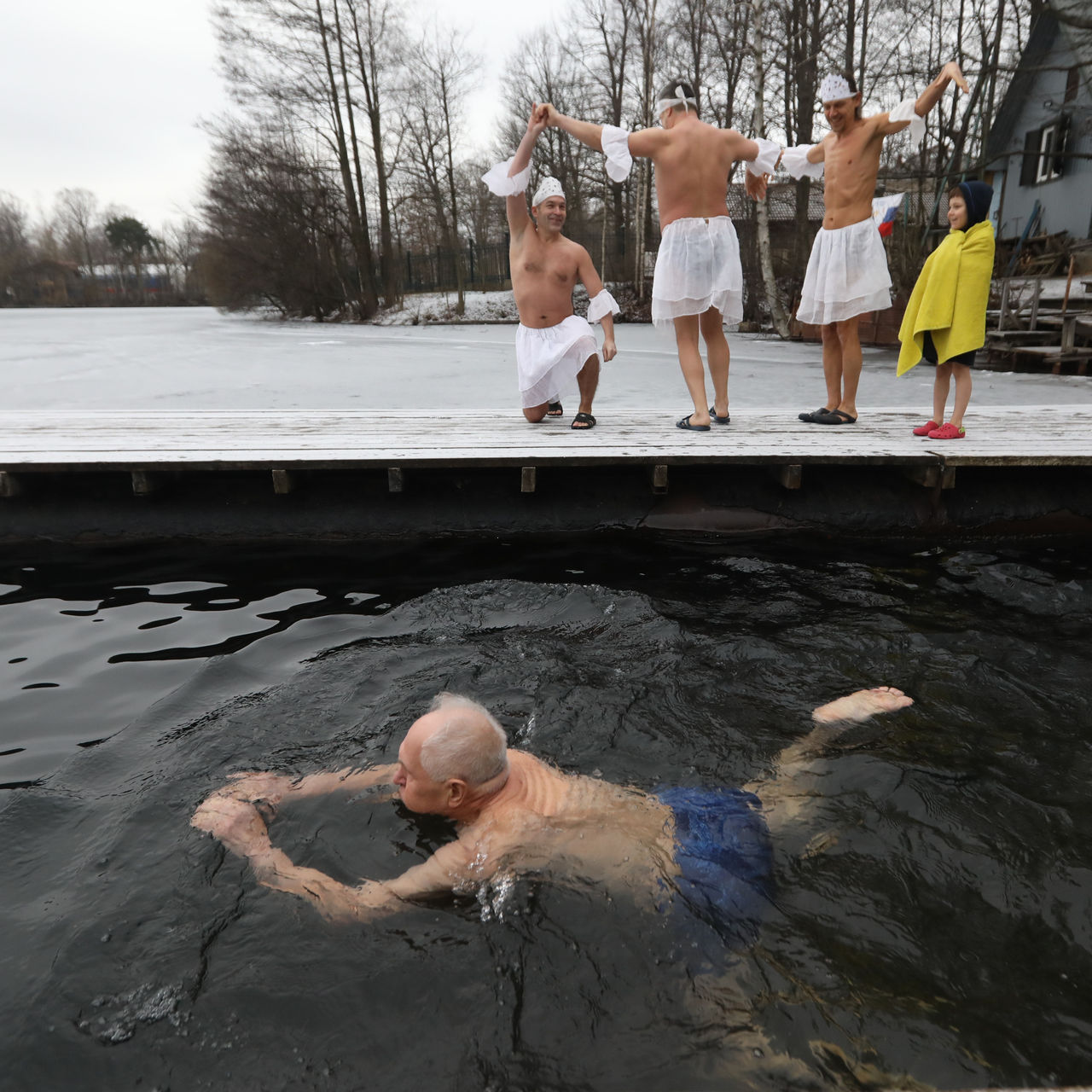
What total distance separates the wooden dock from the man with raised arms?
2.17 feet

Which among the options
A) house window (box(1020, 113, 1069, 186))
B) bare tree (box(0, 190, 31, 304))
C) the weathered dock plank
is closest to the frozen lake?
the weathered dock plank

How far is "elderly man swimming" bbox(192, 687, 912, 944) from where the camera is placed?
2141mm

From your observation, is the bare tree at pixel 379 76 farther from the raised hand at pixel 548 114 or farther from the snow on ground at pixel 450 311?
the raised hand at pixel 548 114

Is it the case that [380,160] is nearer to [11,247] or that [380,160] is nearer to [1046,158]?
[1046,158]

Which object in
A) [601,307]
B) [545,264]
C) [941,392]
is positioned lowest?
[941,392]

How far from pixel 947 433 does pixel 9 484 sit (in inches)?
221

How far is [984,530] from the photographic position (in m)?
4.94

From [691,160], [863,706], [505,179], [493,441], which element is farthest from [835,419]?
[863,706]

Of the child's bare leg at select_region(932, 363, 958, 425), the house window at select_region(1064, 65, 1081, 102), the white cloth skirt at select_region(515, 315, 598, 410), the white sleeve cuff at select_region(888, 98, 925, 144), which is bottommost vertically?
the child's bare leg at select_region(932, 363, 958, 425)

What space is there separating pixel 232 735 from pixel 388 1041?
139 centimetres

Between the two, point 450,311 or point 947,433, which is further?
point 450,311

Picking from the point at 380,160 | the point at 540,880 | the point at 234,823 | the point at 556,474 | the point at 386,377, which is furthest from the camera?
the point at 380,160

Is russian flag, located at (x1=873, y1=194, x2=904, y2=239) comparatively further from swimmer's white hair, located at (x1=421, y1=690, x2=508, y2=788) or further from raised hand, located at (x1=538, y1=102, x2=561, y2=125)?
swimmer's white hair, located at (x1=421, y1=690, x2=508, y2=788)

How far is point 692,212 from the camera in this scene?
517 centimetres
